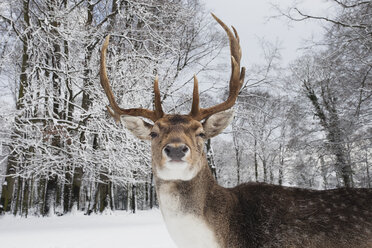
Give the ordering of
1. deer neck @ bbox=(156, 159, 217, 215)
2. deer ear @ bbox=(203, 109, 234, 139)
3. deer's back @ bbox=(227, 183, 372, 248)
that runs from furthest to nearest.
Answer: deer ear @ bbox=(203, 109, 234, 139)
deer neck @ bbox=(156, 159, 217, 215)
deer's back @ bbox=(227, 183, 372, 248)

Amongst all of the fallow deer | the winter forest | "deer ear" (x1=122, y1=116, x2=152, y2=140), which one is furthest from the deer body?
the winter forest

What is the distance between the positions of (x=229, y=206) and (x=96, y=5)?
1202cm

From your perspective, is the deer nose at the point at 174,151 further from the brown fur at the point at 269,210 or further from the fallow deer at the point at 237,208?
the brown fur at the point at 269,210

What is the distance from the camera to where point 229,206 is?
3113 millimetres

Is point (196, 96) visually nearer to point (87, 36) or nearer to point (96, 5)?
point (87, 36)

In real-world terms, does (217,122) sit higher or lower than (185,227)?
higher

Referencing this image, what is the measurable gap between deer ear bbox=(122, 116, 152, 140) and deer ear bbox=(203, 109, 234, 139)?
2.22 ft

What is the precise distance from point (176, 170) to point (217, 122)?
40.2 inches

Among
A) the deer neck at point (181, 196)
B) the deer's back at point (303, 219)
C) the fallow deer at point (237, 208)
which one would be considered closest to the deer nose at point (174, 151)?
the fallow deer at point (237, 208)

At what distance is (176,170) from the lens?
9.34 ft

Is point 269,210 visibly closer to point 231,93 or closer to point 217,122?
point 217,122

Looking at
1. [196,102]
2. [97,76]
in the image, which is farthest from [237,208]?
[97,76]

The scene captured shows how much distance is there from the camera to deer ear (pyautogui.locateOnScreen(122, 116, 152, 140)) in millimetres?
3635

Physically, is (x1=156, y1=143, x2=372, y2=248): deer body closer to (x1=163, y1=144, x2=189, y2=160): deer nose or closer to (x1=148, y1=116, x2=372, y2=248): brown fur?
(x1=148, y1=116, x2=372, y2=248): brown fur
